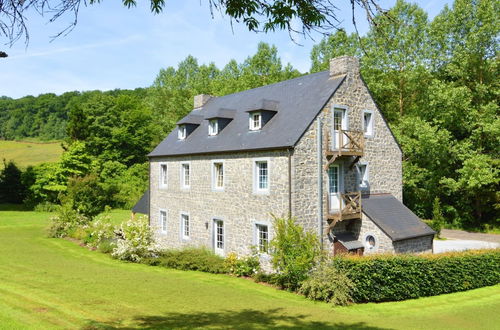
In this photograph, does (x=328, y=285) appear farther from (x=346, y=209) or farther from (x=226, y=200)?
(x=226, y=200)

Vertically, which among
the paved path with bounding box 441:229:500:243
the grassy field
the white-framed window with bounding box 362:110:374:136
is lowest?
the paved path with bounding box 441:229:500:243

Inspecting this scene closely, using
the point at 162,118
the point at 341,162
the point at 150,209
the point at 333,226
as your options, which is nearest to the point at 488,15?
the point at 341,162

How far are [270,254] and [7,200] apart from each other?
146 feet

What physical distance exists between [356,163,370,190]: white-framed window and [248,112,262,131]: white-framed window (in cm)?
544

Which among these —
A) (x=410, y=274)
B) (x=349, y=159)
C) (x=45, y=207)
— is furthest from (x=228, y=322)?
(x=45, y=207)

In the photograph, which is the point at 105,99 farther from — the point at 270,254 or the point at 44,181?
the point at 270,254

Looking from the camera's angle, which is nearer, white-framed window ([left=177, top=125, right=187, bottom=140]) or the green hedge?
the green hedge

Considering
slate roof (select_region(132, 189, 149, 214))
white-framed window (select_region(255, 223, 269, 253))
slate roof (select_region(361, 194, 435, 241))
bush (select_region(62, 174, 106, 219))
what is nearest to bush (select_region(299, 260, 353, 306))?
white-framed window (select_region(255, 223, 269, 253))

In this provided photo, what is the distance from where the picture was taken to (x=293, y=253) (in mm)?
15555

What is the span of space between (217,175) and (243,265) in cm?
535

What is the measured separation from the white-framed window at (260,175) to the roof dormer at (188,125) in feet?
25.9

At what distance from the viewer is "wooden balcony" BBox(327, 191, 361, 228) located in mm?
17844

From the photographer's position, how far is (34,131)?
8725 centimetres

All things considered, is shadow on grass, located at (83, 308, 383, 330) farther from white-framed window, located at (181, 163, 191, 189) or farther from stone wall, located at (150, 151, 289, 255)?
white-framed window, located at (181, 163, 191, 189)
